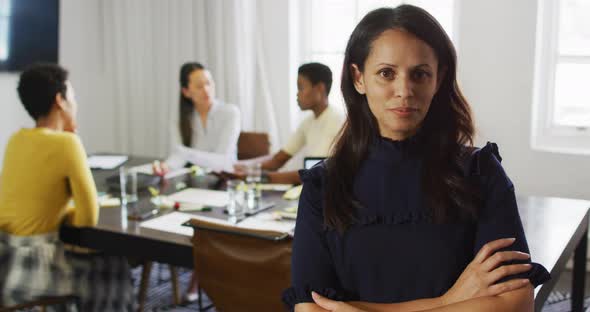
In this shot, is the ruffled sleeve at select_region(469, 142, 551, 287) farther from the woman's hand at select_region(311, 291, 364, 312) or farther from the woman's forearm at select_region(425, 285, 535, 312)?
the woman's hand at select_region(311, 291, 364, 312)

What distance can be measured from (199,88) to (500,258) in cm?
282

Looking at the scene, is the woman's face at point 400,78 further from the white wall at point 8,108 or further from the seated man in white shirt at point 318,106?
the white wall at point 8,108

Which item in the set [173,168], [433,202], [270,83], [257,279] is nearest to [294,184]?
[173,168]

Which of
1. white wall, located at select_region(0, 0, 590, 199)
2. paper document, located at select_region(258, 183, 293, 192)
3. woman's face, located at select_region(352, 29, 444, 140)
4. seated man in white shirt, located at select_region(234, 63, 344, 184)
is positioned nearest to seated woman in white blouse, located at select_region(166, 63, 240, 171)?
seated man in white shirt, located at select_region(234, 63, 344, 184)

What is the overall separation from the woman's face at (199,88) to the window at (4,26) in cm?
131

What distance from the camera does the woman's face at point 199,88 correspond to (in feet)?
12.1

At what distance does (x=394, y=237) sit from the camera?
3.85 feet

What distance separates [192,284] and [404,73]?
246 cm

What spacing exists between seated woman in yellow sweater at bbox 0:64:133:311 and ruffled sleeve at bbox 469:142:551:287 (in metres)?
1.63

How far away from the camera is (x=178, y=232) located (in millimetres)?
2246

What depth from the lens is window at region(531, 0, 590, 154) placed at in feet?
11.7

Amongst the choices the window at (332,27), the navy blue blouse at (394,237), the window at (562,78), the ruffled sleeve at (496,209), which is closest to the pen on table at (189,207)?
the navy blue blouse at (394,237)

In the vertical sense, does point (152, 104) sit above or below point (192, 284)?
above

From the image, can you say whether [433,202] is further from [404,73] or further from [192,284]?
[192,284]
